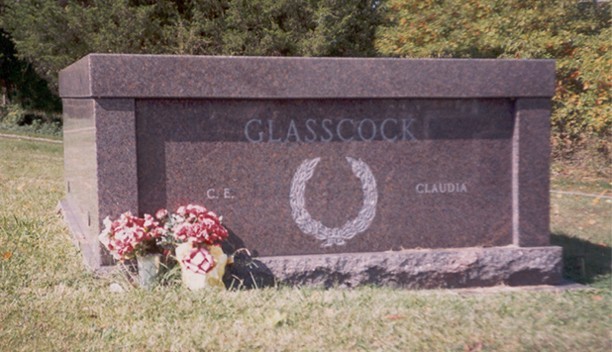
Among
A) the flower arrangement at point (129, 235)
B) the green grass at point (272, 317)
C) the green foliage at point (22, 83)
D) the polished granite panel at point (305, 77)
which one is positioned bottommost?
the green grass at point (272, 317)

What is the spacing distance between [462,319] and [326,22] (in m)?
13.3

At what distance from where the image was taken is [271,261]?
5922mm

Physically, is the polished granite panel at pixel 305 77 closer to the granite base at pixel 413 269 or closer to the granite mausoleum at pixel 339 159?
the granite mausoleum at pixel 339 159

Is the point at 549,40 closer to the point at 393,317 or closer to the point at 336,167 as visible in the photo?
the point at 336,167

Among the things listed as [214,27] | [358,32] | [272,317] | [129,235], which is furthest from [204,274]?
[358,32]

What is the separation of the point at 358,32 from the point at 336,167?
12845mm

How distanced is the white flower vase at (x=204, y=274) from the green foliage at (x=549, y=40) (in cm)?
902

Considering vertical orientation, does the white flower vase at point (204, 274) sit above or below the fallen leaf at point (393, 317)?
above

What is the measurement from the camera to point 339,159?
6133 millimetres

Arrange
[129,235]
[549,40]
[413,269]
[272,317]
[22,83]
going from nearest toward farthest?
[272,317], [129,235], [413,269], [549,40], [22,83]

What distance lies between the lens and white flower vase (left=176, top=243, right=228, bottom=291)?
540cm

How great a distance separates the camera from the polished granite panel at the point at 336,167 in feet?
19.3

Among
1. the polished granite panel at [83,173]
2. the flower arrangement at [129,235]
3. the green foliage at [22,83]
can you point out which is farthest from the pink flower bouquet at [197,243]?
the green foliage at [22,83]

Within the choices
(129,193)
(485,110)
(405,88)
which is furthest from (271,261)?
(485,110)
